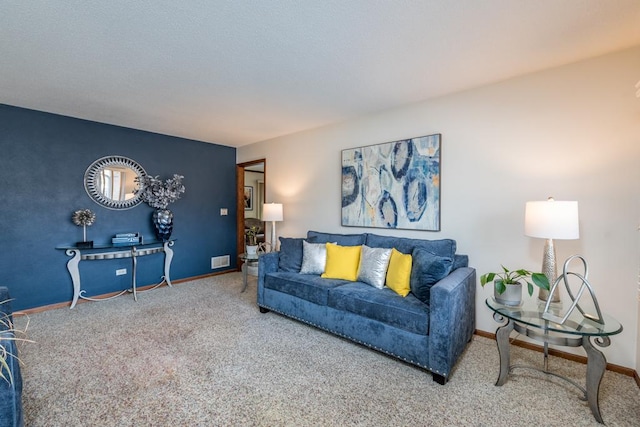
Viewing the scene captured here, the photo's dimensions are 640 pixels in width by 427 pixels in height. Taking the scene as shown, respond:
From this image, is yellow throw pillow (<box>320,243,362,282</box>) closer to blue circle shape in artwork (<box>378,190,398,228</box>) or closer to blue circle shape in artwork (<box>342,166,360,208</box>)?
blue circle shape in artwork (<box>378,190,398,228</box>)

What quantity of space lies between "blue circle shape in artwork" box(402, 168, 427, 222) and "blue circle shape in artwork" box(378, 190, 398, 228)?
15cm

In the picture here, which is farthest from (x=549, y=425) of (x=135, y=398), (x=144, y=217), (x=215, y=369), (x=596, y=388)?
(x=144, y=217)

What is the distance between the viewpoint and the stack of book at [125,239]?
12.5 ft

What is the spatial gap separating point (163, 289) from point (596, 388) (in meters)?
4.73

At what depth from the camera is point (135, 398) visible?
6.00 ft

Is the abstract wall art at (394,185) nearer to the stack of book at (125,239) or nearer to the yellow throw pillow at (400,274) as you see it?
the yellow throw pillow at (400,274)

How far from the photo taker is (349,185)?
3662 millimetres

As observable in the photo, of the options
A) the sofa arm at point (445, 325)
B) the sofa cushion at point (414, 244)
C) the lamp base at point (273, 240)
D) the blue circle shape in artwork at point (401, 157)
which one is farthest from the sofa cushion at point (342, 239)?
the sofa arm at point (445, 325)

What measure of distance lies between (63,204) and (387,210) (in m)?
4.04

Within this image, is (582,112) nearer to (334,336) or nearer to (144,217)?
(334,336)

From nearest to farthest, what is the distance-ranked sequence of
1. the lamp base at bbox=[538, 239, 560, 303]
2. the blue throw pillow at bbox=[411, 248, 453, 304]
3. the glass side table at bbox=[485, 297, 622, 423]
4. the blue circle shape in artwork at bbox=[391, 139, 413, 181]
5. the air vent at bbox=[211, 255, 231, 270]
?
1. the glass side table at bbox=[485, 297, 622, 423]
2. the lamp base at bbox=[538, 239, 560, 303]
3. the blue throw pillow at bbox=[411, 248, 453, 304]
4. the blue circle shape in artwork at bbox=[391, 139, 413, 181]
5. the air vent at bbox=[211, 255, 231, 270]

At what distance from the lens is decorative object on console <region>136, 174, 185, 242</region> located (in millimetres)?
4145

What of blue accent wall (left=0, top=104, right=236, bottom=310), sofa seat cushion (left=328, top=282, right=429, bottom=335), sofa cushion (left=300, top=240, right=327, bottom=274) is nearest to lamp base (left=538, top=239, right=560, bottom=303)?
sofa seat cushion (left=328, top=282, right=429, bottom=335)

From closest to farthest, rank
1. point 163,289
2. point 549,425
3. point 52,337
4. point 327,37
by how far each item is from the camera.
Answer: point 549,425
point 327,37
point 52,337
point 163,289
